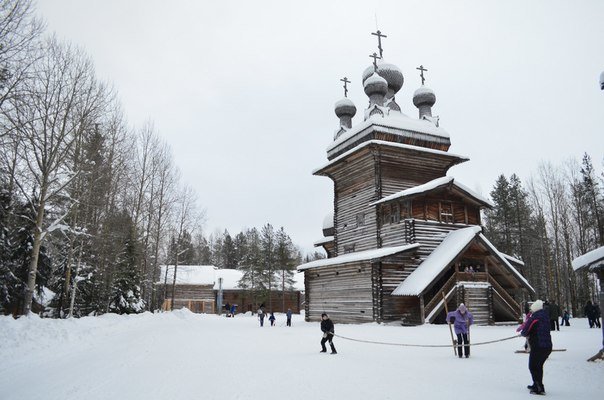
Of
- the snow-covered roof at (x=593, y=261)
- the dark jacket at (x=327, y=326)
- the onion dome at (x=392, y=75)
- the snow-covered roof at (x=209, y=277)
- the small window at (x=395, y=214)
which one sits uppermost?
the onion dome at (x=392, y=75)

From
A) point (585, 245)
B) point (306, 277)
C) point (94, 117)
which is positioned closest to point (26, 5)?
point (94, 117)

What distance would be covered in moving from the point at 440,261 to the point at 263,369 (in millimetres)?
15718

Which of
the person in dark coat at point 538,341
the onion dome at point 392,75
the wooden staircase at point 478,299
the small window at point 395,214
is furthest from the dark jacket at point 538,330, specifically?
the onion dome at point 392,75

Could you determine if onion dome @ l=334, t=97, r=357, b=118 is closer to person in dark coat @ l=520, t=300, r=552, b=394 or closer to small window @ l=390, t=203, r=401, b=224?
small window @ l=390, t=203, r=401, b=224

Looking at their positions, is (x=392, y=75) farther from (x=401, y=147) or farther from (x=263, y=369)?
(x=263, y=369)

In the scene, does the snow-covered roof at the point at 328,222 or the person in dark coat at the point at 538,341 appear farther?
the snow-covered roof at the point at 328,222

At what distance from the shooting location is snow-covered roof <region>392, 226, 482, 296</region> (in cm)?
2220

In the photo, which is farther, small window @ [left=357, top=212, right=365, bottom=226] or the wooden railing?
small window @ [left=357, top=212, right=365, bottom=226]

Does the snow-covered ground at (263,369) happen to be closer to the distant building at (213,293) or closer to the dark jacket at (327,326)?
the dark jacket at (327,326)

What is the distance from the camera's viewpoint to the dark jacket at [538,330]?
762cm

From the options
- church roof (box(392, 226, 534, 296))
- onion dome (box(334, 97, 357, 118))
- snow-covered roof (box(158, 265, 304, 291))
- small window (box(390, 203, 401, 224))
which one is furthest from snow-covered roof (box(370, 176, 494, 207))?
snow-covered roof (box(158, 265, 304, 291))

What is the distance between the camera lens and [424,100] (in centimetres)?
3466

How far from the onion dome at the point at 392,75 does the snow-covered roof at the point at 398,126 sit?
426cm

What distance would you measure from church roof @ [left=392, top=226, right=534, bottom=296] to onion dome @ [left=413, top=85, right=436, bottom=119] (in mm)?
12312
